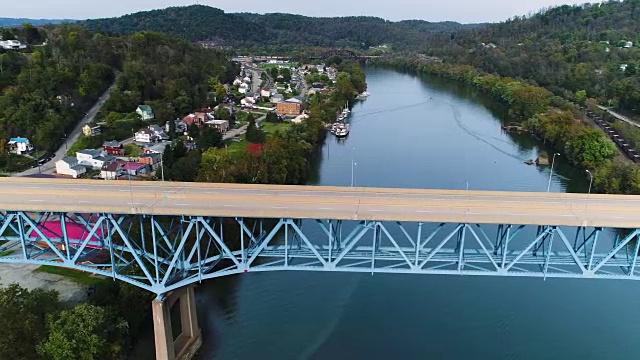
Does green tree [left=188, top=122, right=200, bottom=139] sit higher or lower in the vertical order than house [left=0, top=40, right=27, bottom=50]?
lower

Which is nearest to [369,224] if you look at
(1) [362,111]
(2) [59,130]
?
(2) [59,130]

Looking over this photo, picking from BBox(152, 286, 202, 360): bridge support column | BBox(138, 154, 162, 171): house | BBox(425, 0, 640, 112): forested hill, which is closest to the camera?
BBox(152, 286, 202, 360): bridge support column

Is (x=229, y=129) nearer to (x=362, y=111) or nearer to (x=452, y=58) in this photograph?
(x=362, y=111)

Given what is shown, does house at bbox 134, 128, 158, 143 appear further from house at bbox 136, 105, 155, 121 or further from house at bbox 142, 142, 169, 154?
house at bbox 136, 105, 155, 121

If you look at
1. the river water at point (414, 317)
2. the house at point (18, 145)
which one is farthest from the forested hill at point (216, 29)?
the river water at point (414, 317)

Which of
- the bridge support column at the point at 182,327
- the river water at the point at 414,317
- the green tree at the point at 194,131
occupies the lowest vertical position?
the river water at the point at 414,317

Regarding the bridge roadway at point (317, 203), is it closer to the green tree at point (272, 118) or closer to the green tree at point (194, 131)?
the green tree at point (194, 131)

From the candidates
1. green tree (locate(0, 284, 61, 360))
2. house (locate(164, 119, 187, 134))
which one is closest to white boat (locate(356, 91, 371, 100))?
house (locate(164, 119, 187, 134))

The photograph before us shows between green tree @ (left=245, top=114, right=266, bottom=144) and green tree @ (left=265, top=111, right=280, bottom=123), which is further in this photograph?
green tree @ (left=265, top=111, right=280, bottom=123)
